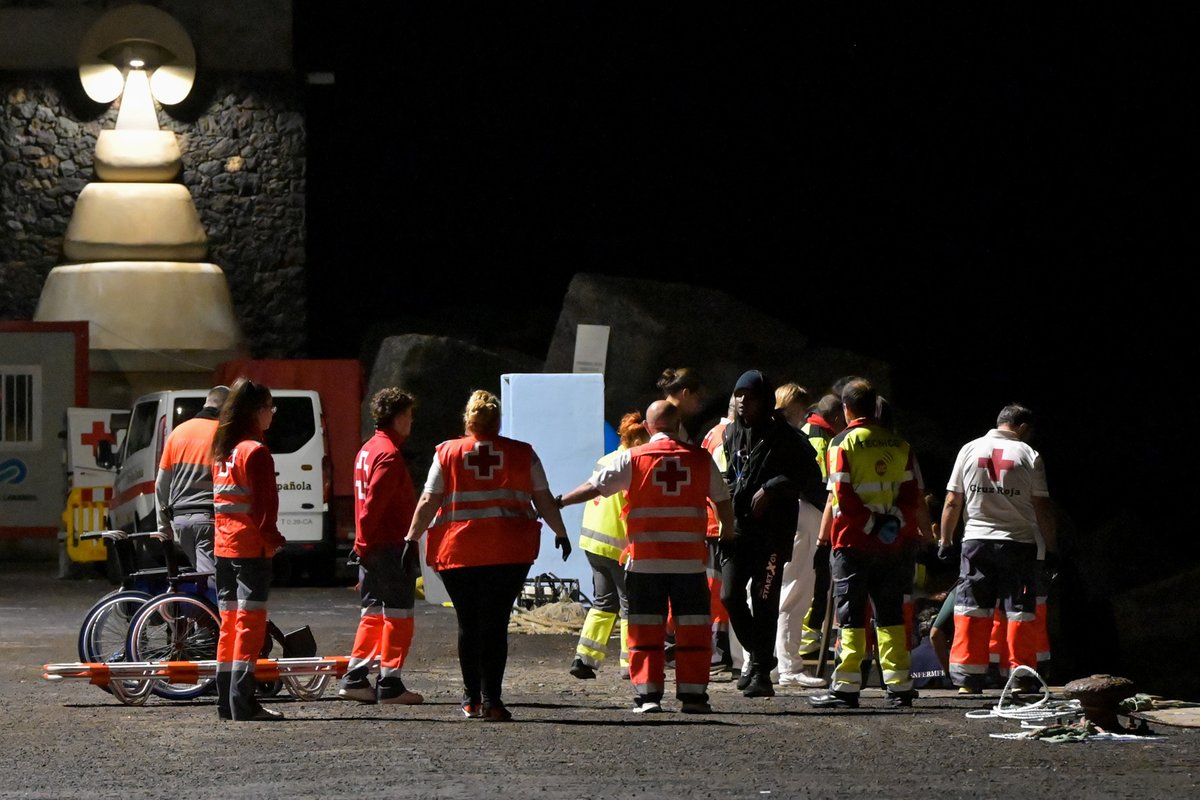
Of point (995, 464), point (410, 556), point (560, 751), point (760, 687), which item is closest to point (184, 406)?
point (760, 687)

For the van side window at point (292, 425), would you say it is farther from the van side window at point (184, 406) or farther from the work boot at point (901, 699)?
the work boot at point (901, 699)

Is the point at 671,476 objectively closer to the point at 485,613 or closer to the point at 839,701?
the point at 485,613

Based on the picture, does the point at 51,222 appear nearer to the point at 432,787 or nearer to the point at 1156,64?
the point at 1156,64

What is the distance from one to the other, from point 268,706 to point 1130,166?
2282 centimetres

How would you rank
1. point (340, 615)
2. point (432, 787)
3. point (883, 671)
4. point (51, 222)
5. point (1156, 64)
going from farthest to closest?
point (1156, 64) → point (51, 222) → point (340, 615) → point (883, 671) → point (432, 787)

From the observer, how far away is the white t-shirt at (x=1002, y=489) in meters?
11.2

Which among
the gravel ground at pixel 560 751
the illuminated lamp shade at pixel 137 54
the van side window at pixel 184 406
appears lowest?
the gravel ground at pixel 560 751

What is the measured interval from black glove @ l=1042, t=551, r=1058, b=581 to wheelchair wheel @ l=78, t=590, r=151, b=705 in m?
5.16

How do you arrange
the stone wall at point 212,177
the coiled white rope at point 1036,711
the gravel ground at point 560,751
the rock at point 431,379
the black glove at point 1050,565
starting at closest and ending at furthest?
the gravel ground at point 560,751
the coiled white rope at point 1036,711
the black glove at point 1050,565
the rock at point 431,379
the stone wall at point 212,177

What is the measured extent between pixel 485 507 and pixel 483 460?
9.6 inches

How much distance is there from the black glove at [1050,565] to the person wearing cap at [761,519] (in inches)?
61.5

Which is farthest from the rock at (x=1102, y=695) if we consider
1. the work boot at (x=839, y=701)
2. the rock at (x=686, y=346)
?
the rock at (x=686, y=346)

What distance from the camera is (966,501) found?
11461 mm

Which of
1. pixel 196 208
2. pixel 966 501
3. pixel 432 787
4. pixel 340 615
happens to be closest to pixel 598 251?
pixel 196 208
